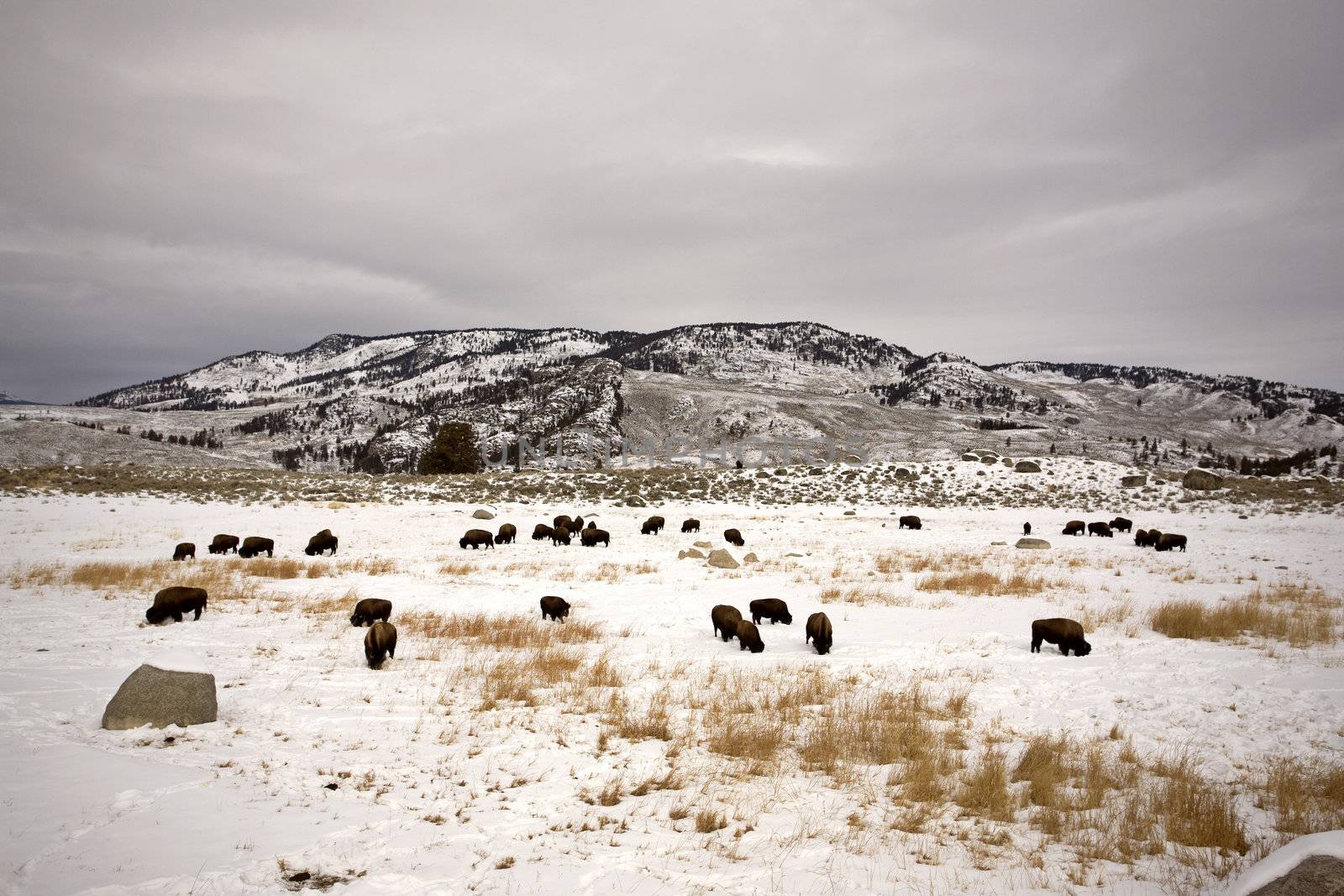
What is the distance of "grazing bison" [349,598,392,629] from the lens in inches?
541

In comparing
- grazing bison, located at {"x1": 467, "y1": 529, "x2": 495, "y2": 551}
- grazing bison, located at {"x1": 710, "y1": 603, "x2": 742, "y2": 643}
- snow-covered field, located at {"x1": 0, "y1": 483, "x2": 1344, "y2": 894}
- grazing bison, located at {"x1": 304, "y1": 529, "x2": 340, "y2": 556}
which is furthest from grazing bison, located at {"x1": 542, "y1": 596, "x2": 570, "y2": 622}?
grazing bison, located at {"x1": 304, "y1": 529, "x2": 340, "y2": 556}

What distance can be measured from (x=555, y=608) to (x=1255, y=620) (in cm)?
1715

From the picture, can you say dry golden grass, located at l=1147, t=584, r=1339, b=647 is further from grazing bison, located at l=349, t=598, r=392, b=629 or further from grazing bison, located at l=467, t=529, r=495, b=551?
grazing bison, located at l=467, t=529, r=495, b=551

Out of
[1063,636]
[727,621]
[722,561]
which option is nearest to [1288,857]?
[1063,636]

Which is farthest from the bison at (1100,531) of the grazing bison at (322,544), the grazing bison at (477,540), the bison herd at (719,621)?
the grazing bison at (322,544)

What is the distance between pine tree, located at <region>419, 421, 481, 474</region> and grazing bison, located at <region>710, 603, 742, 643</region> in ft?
193

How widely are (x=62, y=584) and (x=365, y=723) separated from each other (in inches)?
590

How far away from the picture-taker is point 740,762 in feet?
25.0

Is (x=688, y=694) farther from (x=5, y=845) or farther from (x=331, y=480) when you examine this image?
(x=331, y=480)

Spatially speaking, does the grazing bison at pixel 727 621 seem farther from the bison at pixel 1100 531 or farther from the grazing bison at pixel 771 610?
the bison at pixel 1100 531

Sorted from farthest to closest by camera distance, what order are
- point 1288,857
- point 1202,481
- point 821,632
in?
point 1202,481 < point 821,632 < point 1288,857

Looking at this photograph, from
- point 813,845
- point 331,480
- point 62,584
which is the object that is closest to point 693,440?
point 331,480

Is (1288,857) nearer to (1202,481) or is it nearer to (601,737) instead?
(601,737)

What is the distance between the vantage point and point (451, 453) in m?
67.5
